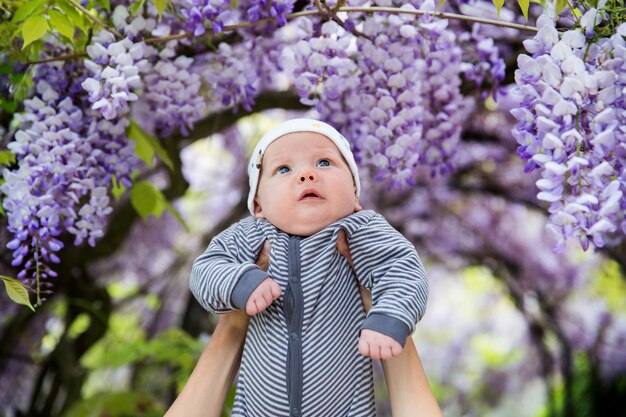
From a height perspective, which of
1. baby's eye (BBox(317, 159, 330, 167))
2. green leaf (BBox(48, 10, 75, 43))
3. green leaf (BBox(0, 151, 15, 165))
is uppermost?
green leaf (BBox(48, 10, 75, 43))

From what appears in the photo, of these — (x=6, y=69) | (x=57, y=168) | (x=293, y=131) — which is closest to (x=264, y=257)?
(x=293, y=131)

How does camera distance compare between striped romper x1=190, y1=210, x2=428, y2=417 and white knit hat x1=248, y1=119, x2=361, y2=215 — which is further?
white knit hat x1=248, y1=119, x2=361, y2=215

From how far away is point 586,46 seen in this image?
2.07 meters

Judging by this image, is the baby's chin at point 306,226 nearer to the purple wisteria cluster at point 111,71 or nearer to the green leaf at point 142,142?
the purple wisteria cluster at point 111,71

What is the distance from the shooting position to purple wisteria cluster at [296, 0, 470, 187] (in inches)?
103

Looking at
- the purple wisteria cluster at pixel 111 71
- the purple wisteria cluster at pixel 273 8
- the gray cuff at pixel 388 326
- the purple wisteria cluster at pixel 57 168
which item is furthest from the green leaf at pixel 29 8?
the gray cuff at pixel 388 326

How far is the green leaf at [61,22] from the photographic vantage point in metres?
2.29

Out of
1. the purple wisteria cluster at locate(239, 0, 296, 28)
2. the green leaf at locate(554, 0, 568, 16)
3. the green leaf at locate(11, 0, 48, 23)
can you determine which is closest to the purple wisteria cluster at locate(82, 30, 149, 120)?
the green leaf at locate(11, 0, 48, 23)

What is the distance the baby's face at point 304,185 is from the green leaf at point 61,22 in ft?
2.02

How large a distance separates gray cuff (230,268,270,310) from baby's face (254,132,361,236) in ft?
0.68

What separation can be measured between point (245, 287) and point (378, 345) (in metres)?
0.32

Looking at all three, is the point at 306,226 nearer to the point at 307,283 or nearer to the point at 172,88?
the point at 307,283

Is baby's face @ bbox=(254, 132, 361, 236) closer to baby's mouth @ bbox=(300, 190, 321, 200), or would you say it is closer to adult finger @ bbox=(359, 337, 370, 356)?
baby's mouth @ bbox=(300, 190, 321, 200)

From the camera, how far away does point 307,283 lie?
205cm
